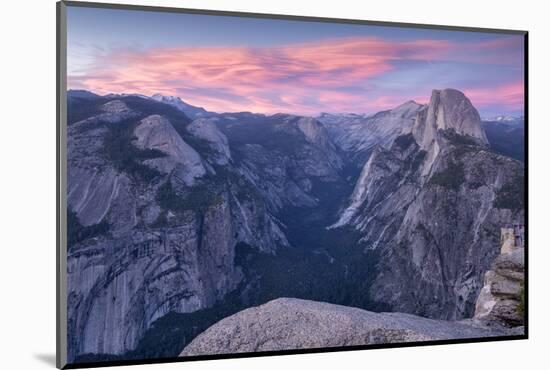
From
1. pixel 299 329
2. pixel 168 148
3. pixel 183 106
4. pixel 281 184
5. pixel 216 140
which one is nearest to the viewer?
pixel 299 329

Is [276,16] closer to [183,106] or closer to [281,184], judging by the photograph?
[183,106]

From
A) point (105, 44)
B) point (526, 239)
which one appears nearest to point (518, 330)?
point (526, 239)

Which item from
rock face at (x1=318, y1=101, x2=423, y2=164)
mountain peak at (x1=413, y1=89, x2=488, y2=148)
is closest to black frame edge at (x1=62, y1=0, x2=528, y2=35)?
mountain peak at (x1=413, y1=89, x2=488, y2=148)

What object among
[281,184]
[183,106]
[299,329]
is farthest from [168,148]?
[299,329]

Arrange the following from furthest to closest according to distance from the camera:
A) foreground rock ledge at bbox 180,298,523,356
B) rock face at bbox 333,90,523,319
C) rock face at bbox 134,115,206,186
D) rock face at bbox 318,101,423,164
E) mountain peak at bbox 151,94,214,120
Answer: rock face at bbox 333,90,523,319 < rock face at bbox 318,101,423,164 < rock face at bbox 134,115,206,186 < mountain peak at bbox 151,94,214,120 < foreground rock ledge at bbox 180,298,523,356

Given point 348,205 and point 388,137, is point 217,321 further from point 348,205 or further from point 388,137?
point 388,137

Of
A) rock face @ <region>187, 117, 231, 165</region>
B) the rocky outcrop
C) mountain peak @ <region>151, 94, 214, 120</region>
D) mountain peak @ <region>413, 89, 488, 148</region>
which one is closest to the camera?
mountain peak @ <region>151, 94, 214, 120</region>

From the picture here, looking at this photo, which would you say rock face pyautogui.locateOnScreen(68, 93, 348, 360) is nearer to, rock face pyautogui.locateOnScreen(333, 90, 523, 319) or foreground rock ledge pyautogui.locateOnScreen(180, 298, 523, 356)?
foreground rock ledge pyautogui.locateOnScreen(180, 298, 523, 356)
